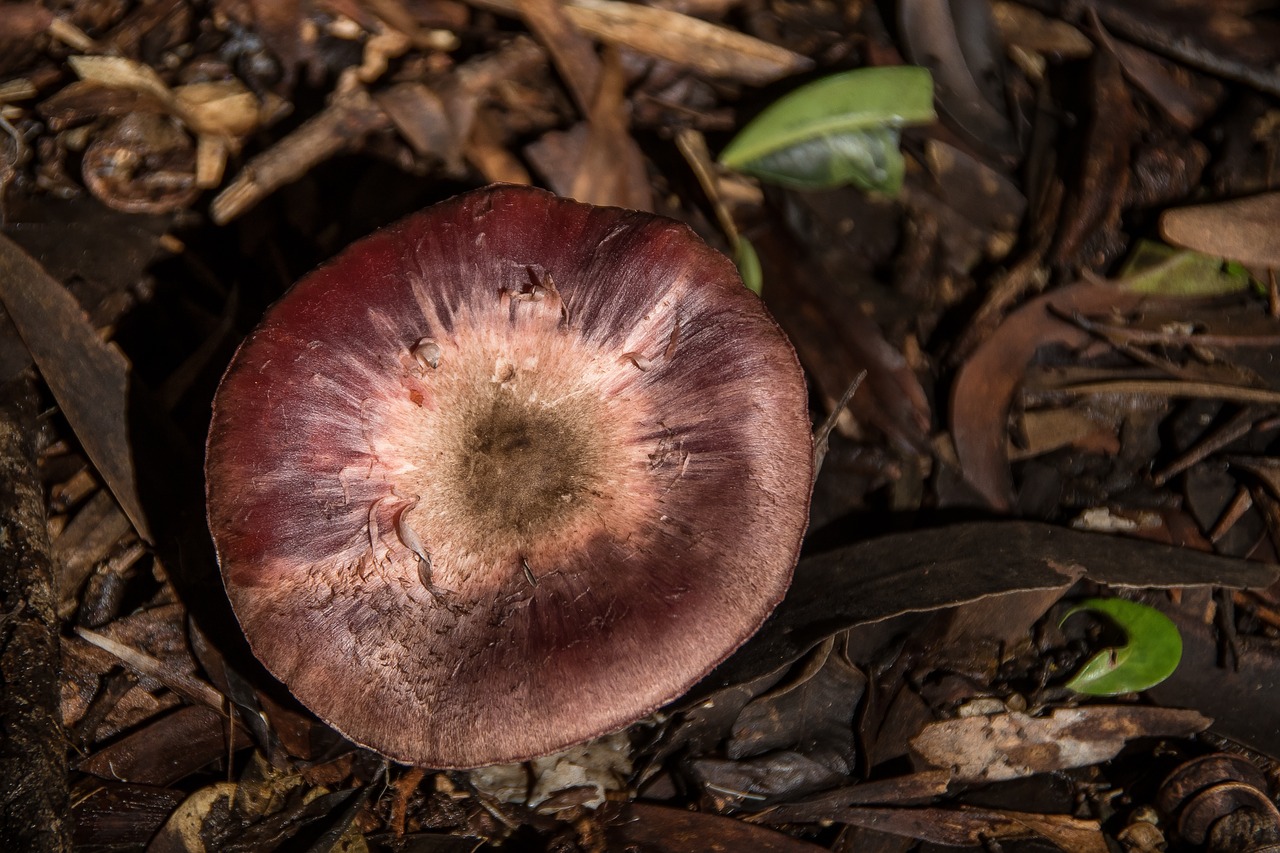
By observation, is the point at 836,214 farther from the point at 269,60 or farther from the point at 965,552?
the point at 269,60

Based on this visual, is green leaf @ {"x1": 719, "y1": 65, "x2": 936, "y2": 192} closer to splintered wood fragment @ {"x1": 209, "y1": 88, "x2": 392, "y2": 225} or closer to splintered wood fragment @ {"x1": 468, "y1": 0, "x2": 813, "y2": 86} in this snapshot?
splintered wood fragment @ {"x1": 468, "y1": 0, "x2": 813, "y2": 86}

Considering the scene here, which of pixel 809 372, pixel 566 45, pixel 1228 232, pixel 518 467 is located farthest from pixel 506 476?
pixel 1228 232

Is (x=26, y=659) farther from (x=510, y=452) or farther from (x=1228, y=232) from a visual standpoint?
(x=1228, y=232)

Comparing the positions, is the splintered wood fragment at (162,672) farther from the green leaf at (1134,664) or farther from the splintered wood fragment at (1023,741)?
the green leaf at (1134,664)

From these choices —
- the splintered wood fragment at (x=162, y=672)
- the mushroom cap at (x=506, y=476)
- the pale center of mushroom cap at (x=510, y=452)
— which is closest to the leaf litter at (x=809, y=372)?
the splintered wood fragment at (x=162, y=672)

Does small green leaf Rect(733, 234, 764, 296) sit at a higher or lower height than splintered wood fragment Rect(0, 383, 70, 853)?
higher

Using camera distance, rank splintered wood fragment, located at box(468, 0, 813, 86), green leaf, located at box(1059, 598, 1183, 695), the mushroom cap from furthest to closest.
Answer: splintered wood fragment, located at box(468, 0, 813, 86), green leaf, located at box(1059, 598, 1183, 695), the mushroom cap

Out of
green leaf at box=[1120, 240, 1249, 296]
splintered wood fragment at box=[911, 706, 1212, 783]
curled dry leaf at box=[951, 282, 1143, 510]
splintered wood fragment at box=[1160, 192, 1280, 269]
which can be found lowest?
splintered wood fragment at box=[911, 706, 1212, 783]

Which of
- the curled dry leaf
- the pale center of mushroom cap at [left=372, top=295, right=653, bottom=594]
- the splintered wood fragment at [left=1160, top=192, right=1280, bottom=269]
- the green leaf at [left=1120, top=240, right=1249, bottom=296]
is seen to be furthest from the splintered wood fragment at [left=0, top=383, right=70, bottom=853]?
the splintered wood fragment at [left=1160, top=192, right=1280, bottom=269]
